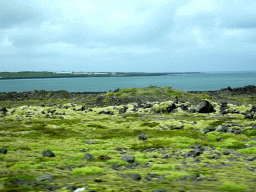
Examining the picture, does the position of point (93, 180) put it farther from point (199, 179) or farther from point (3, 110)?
point (3, 110)

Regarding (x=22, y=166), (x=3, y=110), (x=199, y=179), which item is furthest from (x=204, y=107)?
(x=3, y=110)

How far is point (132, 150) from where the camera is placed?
76.9 feet

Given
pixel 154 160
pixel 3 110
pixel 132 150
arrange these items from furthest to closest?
pixel 3 110, pixel 132 150, pixel 154 160

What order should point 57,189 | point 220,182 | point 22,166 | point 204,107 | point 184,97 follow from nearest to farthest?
point 57,189
point 220,182
point 22,166
point 204,107
point 184,97

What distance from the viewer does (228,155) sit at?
19891 mm

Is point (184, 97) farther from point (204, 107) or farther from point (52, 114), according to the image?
point (52, 114)

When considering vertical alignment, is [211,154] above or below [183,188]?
below

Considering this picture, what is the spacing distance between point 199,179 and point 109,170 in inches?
253

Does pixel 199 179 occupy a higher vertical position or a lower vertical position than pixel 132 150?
higher

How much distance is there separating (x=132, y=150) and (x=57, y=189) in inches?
521

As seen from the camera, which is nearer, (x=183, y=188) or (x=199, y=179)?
(x=183, y=188)

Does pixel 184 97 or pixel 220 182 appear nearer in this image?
pixel 220 182

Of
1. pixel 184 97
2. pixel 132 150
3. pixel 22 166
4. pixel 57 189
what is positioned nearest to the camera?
pixel 57 189

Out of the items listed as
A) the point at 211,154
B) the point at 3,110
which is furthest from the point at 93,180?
the point at 3,110
